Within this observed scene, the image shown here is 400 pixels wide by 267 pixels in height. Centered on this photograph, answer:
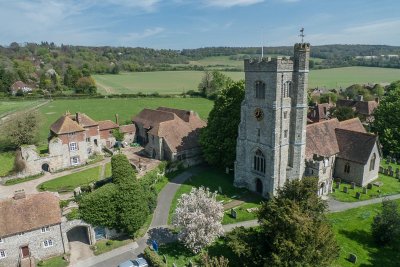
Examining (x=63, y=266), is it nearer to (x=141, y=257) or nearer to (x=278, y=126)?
(x=141, y=257)

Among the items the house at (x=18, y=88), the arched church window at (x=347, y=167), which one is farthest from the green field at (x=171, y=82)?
the arched church window at (x=347, y=167)

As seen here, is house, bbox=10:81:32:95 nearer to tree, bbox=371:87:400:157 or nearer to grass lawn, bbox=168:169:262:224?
grass lawn, bbox=168:169:262:224

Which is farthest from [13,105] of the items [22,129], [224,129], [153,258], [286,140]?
[286,140]

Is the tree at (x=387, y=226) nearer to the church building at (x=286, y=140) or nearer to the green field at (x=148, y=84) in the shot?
the church building at (x=286, y=140)

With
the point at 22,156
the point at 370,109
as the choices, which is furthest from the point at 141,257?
the point at 370,109

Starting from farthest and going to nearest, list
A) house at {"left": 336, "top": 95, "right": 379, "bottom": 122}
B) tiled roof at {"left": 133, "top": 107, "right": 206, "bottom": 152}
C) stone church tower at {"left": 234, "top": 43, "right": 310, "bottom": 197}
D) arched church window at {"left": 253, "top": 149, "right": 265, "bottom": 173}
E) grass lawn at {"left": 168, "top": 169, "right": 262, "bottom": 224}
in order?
1. house at {"left": 336, "top": 95, "right": 379, "bottom": 122}
2. tiled roof at {"left": 133, "top": 107, "right": 206, "bottom": 152}
3. arched church window at {"left": 253, "top": 149, "right": 265, "bottom": 173}
4. grass lawn at {"left": 168, "top": 169, "right": 262, "bottom": 224}
5. stone church tower at {"left": 234, "top": 43, "right": 310, "bottom": 197}

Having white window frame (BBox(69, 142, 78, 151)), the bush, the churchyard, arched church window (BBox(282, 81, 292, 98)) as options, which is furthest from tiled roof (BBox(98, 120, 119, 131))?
the churchyard
